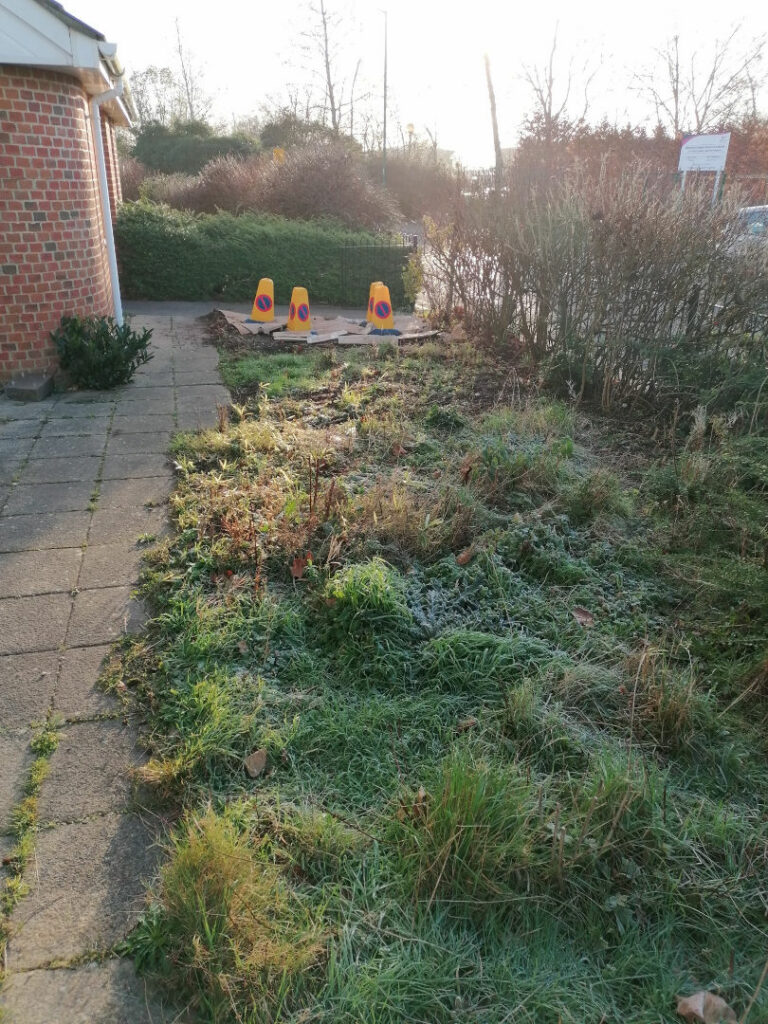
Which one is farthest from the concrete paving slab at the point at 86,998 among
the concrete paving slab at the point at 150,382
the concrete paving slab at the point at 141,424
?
the concrete paving slab at the point at 150,382

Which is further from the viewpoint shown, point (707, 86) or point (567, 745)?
point (707, 86)

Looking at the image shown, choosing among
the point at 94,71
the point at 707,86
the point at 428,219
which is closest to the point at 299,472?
the point at 94,71

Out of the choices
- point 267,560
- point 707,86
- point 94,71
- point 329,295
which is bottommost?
point 267,560

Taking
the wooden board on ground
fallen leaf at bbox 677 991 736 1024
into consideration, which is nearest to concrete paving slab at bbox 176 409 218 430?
the wooden board on ground

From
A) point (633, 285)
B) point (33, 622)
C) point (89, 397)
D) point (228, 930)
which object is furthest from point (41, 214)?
point (228, 930)

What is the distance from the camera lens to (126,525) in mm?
4602

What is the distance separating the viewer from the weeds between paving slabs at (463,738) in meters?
2.01

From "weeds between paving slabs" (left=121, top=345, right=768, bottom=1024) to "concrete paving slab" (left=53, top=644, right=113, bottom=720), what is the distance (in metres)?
0.14

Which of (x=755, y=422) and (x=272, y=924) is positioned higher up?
(x=755, y=422)

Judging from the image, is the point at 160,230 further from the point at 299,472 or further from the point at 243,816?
the point at 243,816

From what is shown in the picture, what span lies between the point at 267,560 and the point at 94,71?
5650mm

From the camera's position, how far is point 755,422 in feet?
18.3

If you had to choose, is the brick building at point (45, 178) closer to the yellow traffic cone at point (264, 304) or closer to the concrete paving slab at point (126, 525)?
the yellow traffic cone at point (264, 304)

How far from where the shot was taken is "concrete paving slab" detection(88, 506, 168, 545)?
4.43 meters
